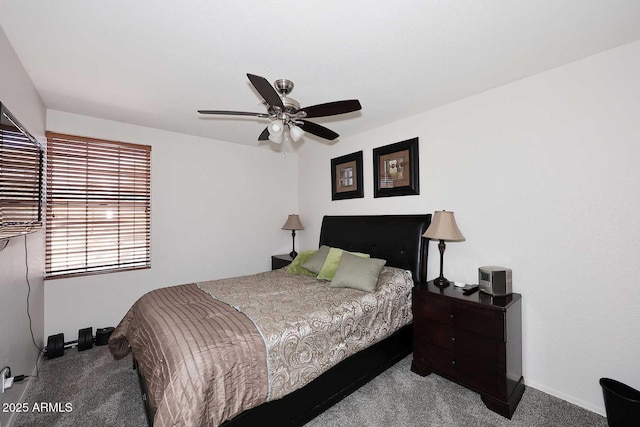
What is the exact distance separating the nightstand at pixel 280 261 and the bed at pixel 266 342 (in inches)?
41.3

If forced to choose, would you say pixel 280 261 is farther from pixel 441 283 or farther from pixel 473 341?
pixel 473 341

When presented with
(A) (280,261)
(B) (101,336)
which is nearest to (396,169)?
(A) (280,261)

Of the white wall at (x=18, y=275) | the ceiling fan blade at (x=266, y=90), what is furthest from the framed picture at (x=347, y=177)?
the white wall at (x=18, y=275)

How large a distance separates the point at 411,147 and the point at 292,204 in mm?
2374

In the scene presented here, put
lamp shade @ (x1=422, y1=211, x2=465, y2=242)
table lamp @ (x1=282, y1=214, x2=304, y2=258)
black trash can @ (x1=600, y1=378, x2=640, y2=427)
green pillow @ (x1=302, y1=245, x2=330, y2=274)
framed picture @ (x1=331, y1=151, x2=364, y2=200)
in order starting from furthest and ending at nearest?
1. table lamp @ (x1=282, y1=214, x2=304, y2=258)
2. framed picture @ (x1=331, y1=151, x2=364, y2=200)
3. green pillow @ (x1=302, y1=245, x2=330, y2=274)
4. lamp shade @ (x1=422, y1=211, x2=465, y2=242)
5. black trash can @ (x1=600, y1=378, x2=640, y2=427)

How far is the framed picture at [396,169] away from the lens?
2.99 meters

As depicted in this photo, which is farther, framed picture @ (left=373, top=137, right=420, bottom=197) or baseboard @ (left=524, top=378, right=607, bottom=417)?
framed picture @ (left=373, top=137, right=420, bottom=197)

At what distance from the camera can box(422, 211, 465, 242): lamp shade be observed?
237 centimetres

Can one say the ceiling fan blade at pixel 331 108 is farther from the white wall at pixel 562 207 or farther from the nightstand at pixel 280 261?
the nightstand at pixel 280 261

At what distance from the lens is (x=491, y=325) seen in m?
1.93

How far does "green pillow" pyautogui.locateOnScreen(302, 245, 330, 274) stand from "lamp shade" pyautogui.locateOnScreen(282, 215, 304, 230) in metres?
1.16

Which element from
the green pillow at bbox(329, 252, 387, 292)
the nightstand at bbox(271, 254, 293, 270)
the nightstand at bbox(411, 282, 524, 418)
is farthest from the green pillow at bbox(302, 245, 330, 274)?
the nightstand at bbox(411, 282, 524, 418)

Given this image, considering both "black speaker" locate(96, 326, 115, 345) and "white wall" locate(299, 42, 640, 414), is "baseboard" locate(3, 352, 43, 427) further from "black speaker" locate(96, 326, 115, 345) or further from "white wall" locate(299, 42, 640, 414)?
"white wall" locate(299, 42, 640, 414)

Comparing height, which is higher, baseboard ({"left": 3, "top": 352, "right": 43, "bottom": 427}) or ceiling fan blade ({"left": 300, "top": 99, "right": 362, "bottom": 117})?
ceiling fan blade ({"left": 300, "top": 99, "right": 362, "bottom": 117})
